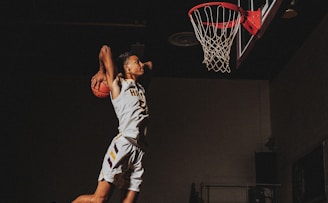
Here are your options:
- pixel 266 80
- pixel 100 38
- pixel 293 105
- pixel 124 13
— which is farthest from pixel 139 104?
pixel 266 80

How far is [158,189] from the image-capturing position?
33.9 ft

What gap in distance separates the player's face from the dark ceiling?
8.93ft

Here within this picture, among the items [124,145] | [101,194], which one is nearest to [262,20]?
[124,145]

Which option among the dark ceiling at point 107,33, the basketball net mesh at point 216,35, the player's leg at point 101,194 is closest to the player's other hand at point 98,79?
the player's leg at point 101,194

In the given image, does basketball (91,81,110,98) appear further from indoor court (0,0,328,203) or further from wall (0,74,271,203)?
wall (0,74,271,203)

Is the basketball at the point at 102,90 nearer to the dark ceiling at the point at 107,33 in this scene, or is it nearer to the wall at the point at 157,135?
the dark ceiling at the point at 107,33

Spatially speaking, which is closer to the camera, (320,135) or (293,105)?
(320,135)

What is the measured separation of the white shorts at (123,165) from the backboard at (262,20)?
2.01m

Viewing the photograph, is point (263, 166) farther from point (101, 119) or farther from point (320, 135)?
point (101, 119)

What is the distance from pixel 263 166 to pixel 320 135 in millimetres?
2089

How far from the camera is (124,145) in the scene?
190 inches

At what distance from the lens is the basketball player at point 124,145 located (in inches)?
189

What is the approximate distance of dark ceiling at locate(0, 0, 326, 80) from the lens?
8172 millimetres

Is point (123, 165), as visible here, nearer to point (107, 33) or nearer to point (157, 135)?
point (107, 33)
